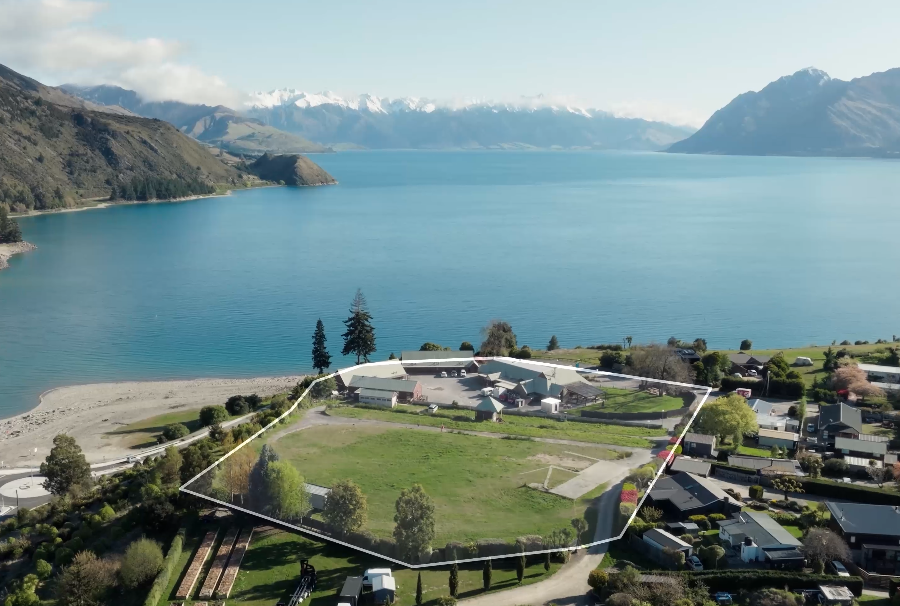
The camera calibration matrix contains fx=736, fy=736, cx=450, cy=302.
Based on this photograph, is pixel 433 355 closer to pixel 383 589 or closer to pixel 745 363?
pixel 745 363

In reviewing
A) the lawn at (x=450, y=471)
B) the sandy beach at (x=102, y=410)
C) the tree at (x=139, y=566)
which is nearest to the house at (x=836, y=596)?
the lawn at (x=450, y=471)

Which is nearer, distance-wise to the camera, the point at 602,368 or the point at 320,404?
the point at 320,404

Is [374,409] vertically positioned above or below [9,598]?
above

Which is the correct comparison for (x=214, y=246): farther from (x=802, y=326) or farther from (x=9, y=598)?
(x=9, y=598)

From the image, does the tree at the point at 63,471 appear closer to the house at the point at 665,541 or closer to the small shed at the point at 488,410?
the small shed at the point at 488,410

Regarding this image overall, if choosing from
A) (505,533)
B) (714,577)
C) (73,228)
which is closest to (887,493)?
(714,577)

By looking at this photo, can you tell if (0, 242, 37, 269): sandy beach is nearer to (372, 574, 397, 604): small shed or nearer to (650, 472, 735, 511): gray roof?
A: (372, 574, 397, 604): small shed
